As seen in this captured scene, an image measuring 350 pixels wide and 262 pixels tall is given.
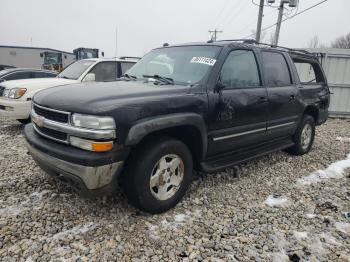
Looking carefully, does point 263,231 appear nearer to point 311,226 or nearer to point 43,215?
point 311,226

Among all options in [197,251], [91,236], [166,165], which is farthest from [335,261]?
[91,236]

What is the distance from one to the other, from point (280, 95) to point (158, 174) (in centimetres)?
240

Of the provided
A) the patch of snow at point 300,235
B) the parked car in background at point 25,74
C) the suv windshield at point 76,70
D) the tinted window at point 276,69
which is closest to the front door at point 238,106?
the tinted window at point 276,69

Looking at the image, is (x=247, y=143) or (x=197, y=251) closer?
(x=197, y=251)

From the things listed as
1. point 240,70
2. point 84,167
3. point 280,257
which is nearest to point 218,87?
point 240,70

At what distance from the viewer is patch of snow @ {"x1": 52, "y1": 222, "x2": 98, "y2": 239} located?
276 centimetres

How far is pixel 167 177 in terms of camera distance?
3.20m

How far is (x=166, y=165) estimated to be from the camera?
10.3ft

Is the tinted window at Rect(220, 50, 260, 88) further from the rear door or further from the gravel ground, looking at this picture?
the gravel ground

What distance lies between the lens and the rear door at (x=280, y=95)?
14.3ft

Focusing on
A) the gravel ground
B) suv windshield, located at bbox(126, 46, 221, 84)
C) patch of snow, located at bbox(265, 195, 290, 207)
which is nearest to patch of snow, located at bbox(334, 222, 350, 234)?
the gravel ground

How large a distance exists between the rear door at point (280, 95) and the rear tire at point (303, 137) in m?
0.30

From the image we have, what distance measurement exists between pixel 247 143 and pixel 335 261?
1801mm

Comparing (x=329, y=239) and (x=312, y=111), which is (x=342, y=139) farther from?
(x=329, y=239)
